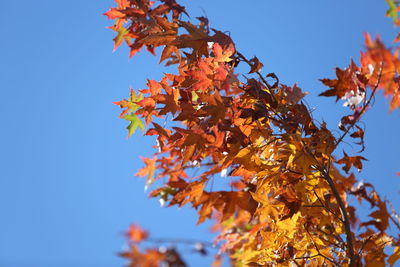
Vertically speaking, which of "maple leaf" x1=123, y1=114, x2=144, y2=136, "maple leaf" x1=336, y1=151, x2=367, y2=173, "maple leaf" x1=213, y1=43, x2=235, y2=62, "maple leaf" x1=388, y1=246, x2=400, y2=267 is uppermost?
"maple leaf" x1=123, y1=114, x2=144, y2=136

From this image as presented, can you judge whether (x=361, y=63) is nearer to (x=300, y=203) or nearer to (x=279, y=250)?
(x=300, y=203)

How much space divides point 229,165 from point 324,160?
434mm

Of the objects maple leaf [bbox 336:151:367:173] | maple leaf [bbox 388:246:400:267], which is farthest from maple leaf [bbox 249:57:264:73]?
maple leaf [bbox 388:246:400:267]

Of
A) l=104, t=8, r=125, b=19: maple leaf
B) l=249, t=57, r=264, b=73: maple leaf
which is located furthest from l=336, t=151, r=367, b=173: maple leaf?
l=104, t=8, r=125, b=19: maple leaf

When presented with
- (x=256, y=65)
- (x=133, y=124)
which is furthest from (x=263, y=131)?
(x=133, y=124)

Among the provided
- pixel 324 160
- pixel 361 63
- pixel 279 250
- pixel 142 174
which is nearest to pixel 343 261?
pixel 279 250

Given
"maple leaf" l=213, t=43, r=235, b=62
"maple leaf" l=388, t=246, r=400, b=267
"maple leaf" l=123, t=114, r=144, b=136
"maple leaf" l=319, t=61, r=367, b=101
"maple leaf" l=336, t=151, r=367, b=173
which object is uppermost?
"maple leaf" l=123, t=114, r=144, b=136

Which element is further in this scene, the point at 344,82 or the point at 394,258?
the point at 394,258

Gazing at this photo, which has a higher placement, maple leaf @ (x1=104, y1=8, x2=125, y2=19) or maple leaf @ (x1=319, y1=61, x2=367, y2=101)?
maple leaf @ (x1=104, y1=8, x2=125, y2=19)

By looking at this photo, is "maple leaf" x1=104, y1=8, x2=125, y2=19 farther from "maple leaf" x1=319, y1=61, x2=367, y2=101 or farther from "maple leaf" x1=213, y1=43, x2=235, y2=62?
"maple leaf" x1=319, y1=61, x2=367, y2=101

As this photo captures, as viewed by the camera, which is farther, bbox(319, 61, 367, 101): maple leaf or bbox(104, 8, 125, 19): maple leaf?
bbox(104, 8, 125, 19): maple leaf

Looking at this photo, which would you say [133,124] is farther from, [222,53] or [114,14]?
[222,53]

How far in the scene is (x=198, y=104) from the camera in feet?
6.63

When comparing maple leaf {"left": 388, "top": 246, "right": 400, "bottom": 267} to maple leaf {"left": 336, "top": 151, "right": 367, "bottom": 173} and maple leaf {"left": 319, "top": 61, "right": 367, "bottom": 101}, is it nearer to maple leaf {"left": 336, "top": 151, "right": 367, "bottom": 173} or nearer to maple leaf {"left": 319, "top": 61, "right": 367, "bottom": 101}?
maple leaf {"left": 336, "top": 151, "right": 367, "bottom": 173}
